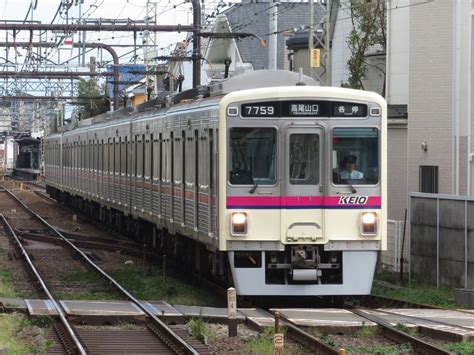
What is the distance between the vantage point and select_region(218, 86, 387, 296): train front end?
12.3 m

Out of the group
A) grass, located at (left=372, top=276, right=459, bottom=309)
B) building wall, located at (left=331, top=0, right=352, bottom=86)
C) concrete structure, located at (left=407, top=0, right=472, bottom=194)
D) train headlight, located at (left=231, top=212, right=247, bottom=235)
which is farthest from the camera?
building wall, located at (left=331, top=0, right=352, bottom=86)

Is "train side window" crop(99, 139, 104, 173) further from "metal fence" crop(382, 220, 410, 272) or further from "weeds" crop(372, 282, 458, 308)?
"weeds" crop(372, 282, 458, 308)

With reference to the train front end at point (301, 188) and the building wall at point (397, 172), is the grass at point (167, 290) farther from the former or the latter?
the building wall at point (397, 172)

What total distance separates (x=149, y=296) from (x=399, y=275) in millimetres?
4508

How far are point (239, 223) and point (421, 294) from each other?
12.1 feet

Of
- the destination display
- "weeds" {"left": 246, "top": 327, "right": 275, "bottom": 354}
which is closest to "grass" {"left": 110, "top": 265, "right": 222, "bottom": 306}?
the destination display

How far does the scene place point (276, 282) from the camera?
12516 millimetres

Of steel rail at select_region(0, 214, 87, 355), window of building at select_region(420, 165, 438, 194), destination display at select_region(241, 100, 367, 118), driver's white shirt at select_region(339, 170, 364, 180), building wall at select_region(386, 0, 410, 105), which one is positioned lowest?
steel rail at select_region(0, 214, 87, 355)

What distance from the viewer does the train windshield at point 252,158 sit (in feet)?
40.6

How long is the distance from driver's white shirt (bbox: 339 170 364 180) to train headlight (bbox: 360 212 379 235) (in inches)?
17.0

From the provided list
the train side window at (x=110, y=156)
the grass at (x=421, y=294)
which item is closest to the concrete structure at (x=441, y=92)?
the grass at (x=421, y=294)

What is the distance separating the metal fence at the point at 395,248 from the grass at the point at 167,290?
149 inches

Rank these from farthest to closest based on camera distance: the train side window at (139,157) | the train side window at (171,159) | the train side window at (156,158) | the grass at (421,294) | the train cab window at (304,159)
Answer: the train side window at (139,157) < the train side window at (156,158) < the train side window at (171,159) < the grass at (421,294) < the train cab window at (304,159)

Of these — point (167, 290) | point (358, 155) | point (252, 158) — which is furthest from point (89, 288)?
point (358, 155)
